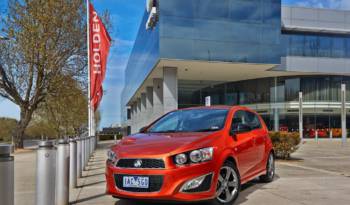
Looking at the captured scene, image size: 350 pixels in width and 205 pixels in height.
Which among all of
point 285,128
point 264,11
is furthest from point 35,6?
point 285,128

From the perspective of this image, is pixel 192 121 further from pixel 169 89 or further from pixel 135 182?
pixel 169 89

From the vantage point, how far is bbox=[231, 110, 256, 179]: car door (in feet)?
20.7

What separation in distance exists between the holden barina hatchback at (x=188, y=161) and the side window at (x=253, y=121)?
2.22 ft

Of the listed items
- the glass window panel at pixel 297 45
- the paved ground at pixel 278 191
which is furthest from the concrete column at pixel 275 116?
the paved ground at pixel 278 191

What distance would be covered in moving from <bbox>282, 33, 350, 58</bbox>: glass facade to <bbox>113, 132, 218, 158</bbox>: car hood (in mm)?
30782

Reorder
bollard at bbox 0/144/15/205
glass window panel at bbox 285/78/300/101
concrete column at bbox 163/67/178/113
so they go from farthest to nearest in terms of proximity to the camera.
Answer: glass window panel at bbox 285/78/300/101 → concrete column at bbox 163/67/178/113 → bollard at bbox 0/144/15/205

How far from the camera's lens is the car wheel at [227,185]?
220 inches

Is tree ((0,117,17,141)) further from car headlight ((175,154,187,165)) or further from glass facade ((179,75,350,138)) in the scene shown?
car headlight ((175,154,187,165))

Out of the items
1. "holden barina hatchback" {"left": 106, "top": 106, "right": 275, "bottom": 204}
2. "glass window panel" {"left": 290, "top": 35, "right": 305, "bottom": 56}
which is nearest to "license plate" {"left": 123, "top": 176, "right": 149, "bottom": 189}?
"holden barina hatchback" {"left": 106, "top": 106, "right": 275, "bottom": 204}

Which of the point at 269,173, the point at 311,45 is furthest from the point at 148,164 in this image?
the point at 311,45

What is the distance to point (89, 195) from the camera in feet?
22.9

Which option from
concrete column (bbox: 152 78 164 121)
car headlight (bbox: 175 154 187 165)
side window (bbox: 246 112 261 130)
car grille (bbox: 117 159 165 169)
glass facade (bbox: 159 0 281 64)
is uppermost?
glass facade (bbox: 159 0 281 64)

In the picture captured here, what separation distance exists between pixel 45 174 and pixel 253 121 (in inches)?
181

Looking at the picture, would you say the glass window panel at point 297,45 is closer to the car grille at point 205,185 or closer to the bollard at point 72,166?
the bollard at point 72,166
